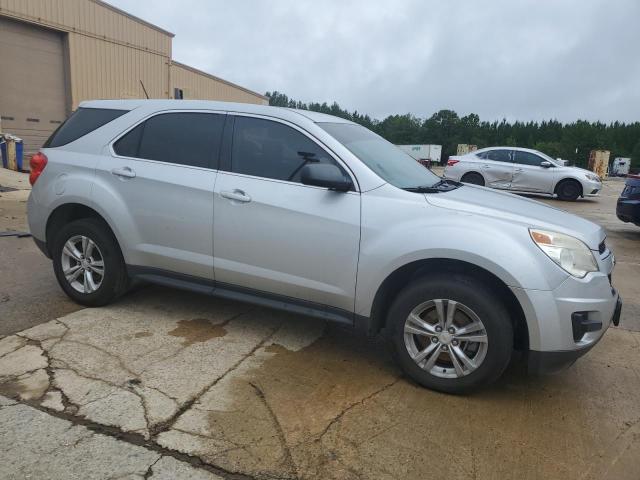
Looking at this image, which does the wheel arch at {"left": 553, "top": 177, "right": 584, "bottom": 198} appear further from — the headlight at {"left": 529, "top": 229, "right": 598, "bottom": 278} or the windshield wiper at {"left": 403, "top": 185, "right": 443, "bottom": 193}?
the headlight at {"left": 529, "top": 229, "right": 598, "bottom": 278}

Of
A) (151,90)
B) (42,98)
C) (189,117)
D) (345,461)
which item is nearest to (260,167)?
(189,117)

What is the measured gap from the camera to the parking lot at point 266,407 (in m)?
2.44

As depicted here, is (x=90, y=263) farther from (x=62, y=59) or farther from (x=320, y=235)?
(x=62, y=59)

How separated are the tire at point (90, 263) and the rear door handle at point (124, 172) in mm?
459

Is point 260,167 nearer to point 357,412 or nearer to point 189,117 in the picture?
point 189,117

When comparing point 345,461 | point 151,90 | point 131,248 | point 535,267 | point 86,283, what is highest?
point 151,90

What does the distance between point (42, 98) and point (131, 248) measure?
586 inches

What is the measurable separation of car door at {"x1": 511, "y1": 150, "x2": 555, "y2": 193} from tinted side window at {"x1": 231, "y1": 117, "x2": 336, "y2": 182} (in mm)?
12932

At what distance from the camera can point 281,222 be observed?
343 centimetres

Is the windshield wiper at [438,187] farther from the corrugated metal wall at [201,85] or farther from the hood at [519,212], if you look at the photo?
the corrugated metal wall at [201,85]

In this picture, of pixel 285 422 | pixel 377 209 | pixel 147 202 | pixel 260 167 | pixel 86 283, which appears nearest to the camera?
pixel 285 422

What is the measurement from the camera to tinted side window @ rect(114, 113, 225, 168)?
383 cm

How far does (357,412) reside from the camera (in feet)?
9.53

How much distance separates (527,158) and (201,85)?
16.6m
